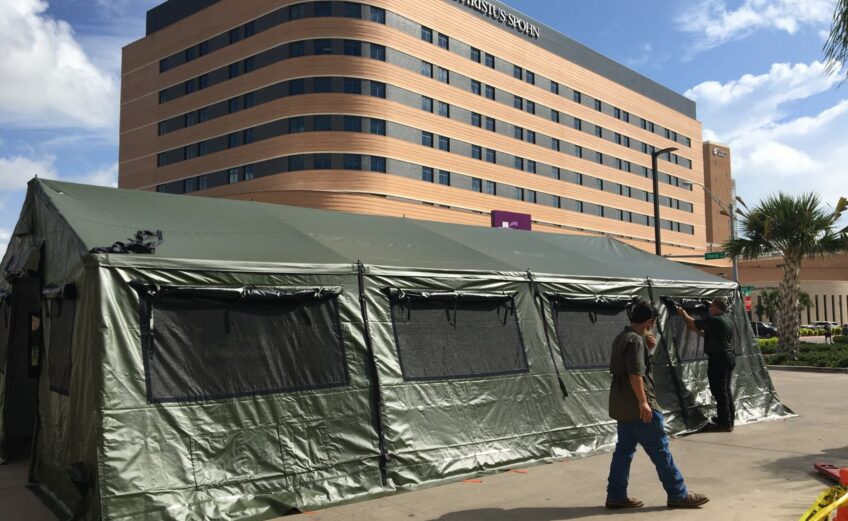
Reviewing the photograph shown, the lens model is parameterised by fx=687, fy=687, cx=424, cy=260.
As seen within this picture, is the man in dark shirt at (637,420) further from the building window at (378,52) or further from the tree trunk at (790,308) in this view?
the building window at (378,52)

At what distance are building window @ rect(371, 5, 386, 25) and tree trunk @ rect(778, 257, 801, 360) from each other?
113 feet

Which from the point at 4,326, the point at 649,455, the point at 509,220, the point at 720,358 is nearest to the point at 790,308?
the point at 720,358

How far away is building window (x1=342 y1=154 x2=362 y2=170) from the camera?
156ft

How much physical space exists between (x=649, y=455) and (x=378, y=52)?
46.6 meters

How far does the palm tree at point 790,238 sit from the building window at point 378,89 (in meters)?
30.0

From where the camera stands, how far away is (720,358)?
10.0 metres

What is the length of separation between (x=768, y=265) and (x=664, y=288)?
88.2 meters

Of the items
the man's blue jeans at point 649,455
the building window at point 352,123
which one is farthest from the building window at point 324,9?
the man's blue jeans at point 649,455

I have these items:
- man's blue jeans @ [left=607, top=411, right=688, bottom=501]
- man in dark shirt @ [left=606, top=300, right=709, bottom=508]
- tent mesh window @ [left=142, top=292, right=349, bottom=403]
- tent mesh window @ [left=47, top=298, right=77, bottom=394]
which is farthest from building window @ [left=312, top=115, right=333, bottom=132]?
man's blue jeans @ [left=607, top=411, right=688, bottom=501]

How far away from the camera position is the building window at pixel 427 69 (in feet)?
172

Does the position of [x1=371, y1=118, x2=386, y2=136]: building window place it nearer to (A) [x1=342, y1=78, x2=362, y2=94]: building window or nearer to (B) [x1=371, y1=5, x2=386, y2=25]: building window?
(A) [x1=342, y1=78, x2=362, y2=94]: building window

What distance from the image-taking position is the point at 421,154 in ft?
169

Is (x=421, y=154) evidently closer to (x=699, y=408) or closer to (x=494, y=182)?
(x=494, y=182)

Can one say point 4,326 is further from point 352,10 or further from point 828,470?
point 352,10
